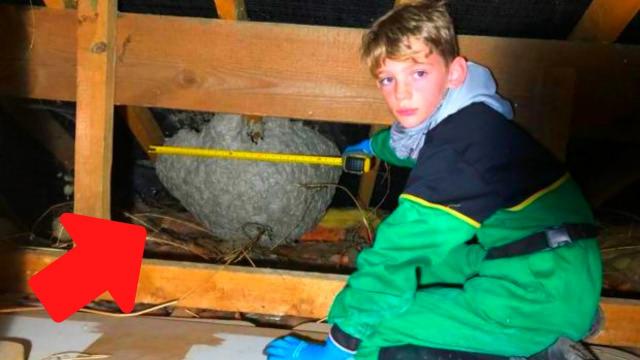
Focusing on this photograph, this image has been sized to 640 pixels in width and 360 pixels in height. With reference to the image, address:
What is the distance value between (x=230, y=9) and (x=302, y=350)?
980mm

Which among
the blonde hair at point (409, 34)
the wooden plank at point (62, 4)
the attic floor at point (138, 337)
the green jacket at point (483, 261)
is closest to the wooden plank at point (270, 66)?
the wooden plank at point (62, 4)

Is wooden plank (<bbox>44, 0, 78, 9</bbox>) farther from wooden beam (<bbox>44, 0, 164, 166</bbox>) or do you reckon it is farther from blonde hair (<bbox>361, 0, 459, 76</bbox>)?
blonde hair (<bbox>361, 0, 459, 76</bbox>)

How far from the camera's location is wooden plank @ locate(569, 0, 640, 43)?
4.44 feet

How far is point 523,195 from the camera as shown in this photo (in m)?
0.98

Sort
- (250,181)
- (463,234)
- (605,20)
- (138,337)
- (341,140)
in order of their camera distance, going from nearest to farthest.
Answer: (463,234) → (138,337) → (605,20) → (250,181) → (341,140)

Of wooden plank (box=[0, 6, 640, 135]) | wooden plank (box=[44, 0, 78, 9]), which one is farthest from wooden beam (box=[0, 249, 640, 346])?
wooden plank (box=[44, 0, 78, 9])

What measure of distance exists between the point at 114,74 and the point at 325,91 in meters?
0.63

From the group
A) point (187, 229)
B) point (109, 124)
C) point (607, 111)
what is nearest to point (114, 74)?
point (109, 124)

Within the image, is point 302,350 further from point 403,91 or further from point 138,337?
point 403,91

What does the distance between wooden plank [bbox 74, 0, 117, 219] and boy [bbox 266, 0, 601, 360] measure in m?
0.81

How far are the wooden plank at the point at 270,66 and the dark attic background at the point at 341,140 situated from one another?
11cm

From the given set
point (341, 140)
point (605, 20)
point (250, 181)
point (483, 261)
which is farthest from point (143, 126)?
point (605, 20)

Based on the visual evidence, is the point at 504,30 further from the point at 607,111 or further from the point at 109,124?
the point at 109,124

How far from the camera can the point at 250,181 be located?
6.31ft
